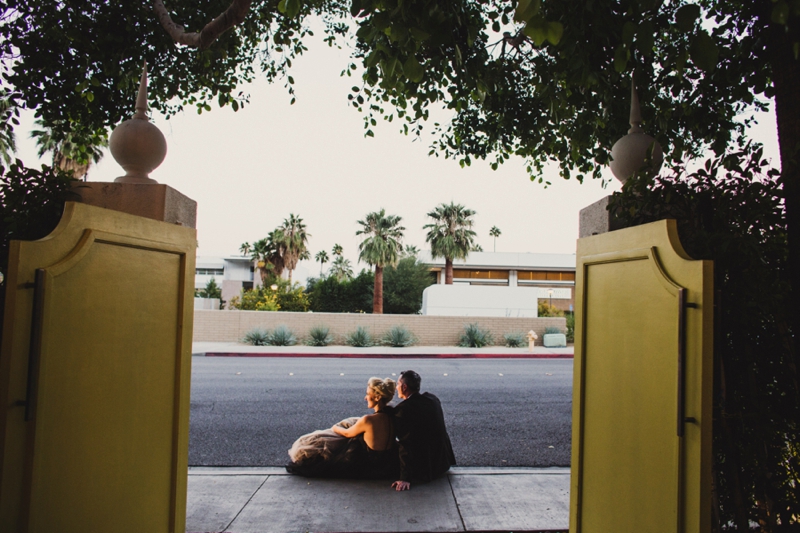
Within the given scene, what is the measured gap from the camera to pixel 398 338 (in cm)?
2025

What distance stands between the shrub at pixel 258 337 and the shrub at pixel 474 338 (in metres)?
7.94

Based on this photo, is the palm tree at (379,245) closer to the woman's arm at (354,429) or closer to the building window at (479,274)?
the building window at (479,274)

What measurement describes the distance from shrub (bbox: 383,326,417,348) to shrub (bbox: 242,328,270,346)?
4735 mm

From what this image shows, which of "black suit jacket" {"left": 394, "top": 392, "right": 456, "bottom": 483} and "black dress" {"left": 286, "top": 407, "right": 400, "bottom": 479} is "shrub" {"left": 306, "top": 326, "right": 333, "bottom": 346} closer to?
"black dress" {"left": 286, "top": 407, "right": 400, "bottom": 479}

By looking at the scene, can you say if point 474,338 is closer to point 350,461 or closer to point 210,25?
point 350,461

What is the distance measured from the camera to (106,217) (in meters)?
2.43

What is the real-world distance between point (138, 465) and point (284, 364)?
41.2 feet

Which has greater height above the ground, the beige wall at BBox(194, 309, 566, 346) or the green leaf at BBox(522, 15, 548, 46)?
the green leaf at BBox(522, 15, 548, 46)

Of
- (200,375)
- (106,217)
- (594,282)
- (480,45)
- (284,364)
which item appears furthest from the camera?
(284,364)

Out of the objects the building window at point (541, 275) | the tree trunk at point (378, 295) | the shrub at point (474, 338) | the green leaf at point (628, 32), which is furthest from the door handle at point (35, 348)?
the building window at point (541, 275)

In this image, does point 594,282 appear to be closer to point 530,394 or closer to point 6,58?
point 6,58

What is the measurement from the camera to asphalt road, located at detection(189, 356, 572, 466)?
617 centimetres

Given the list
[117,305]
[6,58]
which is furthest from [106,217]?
[6,58]

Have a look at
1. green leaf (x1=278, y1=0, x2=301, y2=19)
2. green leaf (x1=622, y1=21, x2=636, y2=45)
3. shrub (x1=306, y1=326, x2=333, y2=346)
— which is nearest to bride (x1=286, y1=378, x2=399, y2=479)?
green leaf (x1=278, y1=0, x2=301, y2=19)
